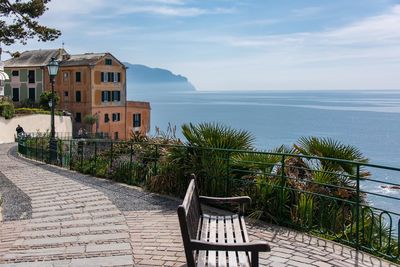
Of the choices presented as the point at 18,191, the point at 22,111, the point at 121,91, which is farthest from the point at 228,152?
the point at 121,91

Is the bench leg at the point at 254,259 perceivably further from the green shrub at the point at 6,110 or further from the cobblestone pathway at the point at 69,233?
the green shrub at the point at 6,110

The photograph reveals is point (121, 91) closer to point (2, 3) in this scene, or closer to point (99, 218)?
point (2, 3)

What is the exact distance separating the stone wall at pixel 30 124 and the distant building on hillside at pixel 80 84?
1051 cm

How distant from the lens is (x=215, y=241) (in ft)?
14.9

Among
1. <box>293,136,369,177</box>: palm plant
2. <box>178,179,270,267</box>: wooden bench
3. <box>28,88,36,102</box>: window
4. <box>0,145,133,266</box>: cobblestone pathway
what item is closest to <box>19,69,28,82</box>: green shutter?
<box>28,88,36,102</box>: window

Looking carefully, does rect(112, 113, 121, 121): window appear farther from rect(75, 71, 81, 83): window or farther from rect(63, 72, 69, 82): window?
rect(63, 72, 69, 82): window

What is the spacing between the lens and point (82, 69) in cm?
5838

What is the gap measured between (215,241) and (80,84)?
5706cm

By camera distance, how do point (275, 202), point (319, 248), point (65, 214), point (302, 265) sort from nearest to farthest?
point (302, 265) < point (319, 248) < point (275, 202) < point (65, 214)

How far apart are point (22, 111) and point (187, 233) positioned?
43393 mm

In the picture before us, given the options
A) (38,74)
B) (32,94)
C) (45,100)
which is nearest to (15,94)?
(32,94)

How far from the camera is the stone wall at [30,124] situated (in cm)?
3588

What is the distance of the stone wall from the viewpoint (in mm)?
35875

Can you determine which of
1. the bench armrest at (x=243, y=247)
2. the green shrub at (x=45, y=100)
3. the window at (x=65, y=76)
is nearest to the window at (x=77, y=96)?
the window at (x=65, y=76)
